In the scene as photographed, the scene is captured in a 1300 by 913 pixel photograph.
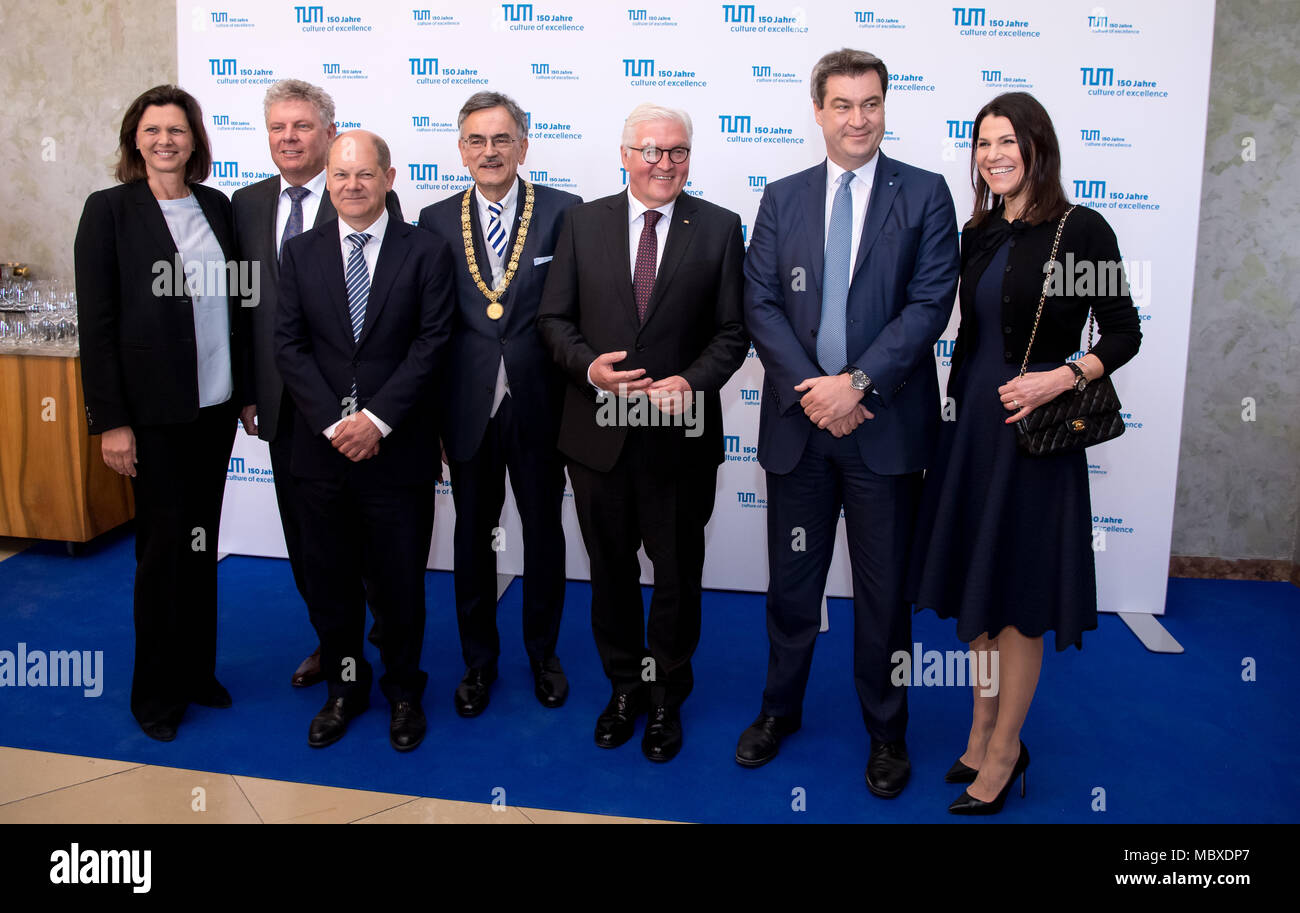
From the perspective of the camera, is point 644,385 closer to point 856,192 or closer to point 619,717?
point 856,192

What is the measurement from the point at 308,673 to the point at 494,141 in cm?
205

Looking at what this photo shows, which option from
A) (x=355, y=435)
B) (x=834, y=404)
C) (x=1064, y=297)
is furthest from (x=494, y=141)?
(x=1064, y=297)

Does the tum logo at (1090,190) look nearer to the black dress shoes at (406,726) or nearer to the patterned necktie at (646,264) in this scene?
the patterned necktie at (646,264)

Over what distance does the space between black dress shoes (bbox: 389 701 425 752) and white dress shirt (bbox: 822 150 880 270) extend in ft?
6.60

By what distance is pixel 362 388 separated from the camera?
2996 mm

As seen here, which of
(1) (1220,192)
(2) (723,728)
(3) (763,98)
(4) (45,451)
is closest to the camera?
(2) (723,728)

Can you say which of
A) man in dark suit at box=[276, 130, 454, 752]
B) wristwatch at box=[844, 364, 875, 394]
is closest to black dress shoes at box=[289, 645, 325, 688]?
man in dark suit at box=[276, 130, 454, 752]

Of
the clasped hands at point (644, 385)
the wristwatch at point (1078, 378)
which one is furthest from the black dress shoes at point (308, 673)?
the wristwatch at point (1078, 378)

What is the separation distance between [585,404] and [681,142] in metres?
0.85

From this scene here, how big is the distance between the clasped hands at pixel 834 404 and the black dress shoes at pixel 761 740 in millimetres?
1016

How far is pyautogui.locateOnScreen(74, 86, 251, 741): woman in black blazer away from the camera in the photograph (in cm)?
302

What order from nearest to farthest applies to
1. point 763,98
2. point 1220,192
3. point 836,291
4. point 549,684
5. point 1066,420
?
point 1066,420 → point 836,291 → point 549,684 → point 763,98 → point 1220,192

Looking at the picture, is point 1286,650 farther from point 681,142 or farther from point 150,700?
point 150,700
